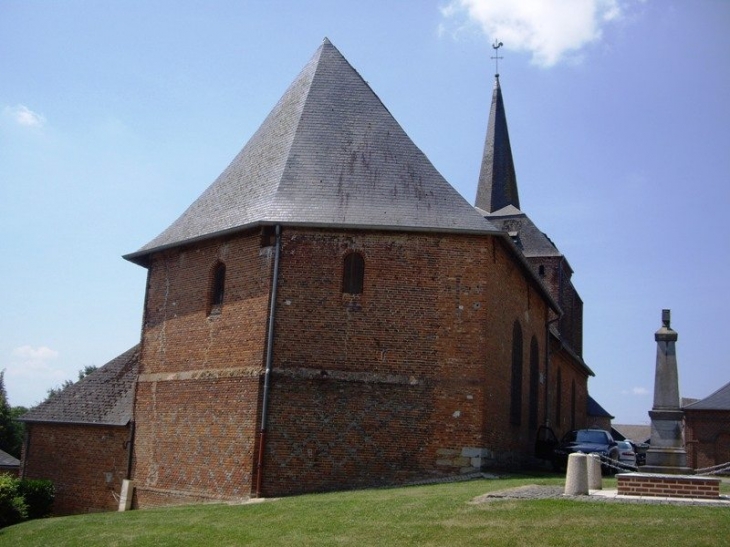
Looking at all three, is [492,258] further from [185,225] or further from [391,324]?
[185,225]

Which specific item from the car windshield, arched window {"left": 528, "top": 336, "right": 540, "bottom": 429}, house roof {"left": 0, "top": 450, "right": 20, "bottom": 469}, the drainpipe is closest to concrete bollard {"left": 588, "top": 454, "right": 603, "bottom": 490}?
the car windshield

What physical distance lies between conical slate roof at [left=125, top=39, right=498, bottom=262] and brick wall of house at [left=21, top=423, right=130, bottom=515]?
4.80 metres

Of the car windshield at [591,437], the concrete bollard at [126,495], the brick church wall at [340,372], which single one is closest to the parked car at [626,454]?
the car windshield at [591,437]

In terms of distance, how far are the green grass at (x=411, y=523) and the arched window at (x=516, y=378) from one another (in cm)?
512

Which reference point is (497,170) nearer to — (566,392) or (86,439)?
(566,392)

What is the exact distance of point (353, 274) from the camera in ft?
57.0

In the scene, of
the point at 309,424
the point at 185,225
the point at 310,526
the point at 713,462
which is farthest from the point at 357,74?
the point at 713,462

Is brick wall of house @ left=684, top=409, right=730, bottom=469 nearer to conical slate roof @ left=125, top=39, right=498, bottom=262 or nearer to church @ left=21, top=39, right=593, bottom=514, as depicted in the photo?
church @ left=21, top=39, right=593, bottom=514

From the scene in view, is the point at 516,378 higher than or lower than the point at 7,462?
higher

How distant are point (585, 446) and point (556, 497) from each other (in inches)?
347

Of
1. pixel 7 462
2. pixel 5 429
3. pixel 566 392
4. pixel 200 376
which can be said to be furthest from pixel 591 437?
pixel 5 429

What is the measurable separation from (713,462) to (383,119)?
25483 mm

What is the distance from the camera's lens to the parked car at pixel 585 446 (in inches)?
790

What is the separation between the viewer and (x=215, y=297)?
730 inches
